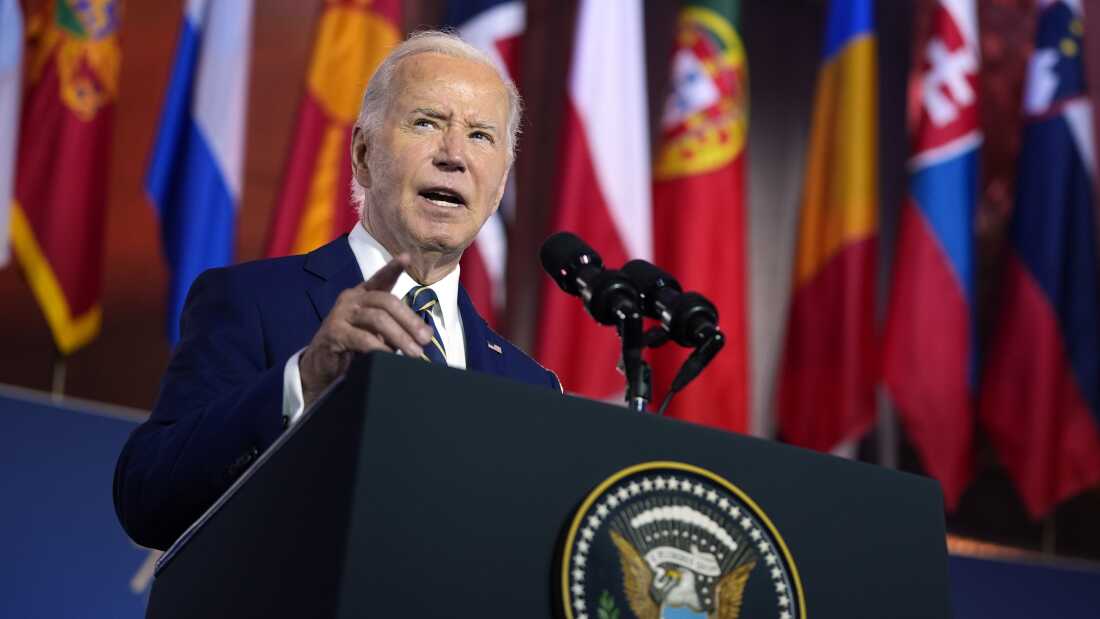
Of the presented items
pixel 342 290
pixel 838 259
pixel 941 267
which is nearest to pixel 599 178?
pixel 838 259

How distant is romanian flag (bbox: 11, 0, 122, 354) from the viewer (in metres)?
3.95

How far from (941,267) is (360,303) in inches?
142

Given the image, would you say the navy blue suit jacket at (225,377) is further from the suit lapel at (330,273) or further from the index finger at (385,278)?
the index finger at (385,278)

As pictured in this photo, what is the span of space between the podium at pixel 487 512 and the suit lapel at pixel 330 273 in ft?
1.62

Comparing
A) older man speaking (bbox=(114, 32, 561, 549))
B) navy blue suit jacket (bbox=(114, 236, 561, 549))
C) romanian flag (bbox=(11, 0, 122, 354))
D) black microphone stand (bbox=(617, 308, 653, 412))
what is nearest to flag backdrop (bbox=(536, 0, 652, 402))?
romanian flag (bbox=(11, 0, 122, 354))

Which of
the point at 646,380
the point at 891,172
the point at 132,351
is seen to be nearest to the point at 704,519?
the point at 646,380

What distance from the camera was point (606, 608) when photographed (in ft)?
3.22

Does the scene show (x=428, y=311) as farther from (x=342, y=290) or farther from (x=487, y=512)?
(x=487, y=512)

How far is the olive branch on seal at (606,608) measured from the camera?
0.98m

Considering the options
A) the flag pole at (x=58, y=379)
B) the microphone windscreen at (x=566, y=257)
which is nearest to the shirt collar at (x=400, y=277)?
the microphone windscreen at (x=566, y=257)

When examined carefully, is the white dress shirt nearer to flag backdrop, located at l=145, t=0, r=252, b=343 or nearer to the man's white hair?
the man's white hair

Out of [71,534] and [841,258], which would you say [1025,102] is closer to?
[841,258]

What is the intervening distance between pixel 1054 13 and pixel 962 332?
1.27 meters

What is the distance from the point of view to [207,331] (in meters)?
1.56
